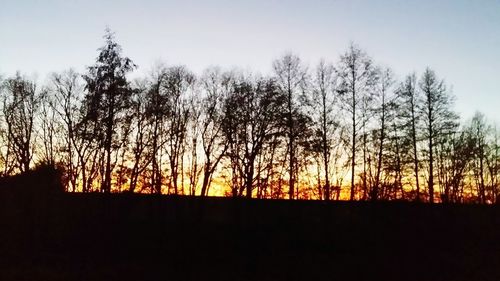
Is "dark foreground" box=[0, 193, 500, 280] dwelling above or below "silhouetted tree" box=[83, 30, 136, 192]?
below

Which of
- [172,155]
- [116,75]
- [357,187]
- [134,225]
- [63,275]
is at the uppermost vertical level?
[116,75]

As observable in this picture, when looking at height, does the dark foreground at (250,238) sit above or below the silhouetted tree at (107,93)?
below

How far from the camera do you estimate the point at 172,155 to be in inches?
1596

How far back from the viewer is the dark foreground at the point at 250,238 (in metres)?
20.4

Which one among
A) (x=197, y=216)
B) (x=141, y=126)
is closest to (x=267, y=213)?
(x=197, y=216)

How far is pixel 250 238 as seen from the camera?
2348cm

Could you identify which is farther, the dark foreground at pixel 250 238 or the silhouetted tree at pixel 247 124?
the silhouetted tree at pixel 247 124

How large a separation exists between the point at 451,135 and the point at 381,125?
616cm

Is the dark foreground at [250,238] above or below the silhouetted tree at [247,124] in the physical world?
below

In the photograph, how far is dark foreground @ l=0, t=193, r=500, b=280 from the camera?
20.4m

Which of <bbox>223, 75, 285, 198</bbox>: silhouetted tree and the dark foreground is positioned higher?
<bbox>223, 75, 285, 198</bbox>: silhouetted tree

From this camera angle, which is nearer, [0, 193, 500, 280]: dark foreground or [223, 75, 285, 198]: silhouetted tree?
[0, 193, 500, 280]: dark foreground

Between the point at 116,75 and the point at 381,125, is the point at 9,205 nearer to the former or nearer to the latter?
the point at 116,75

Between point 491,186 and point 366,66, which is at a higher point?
point 366,66
